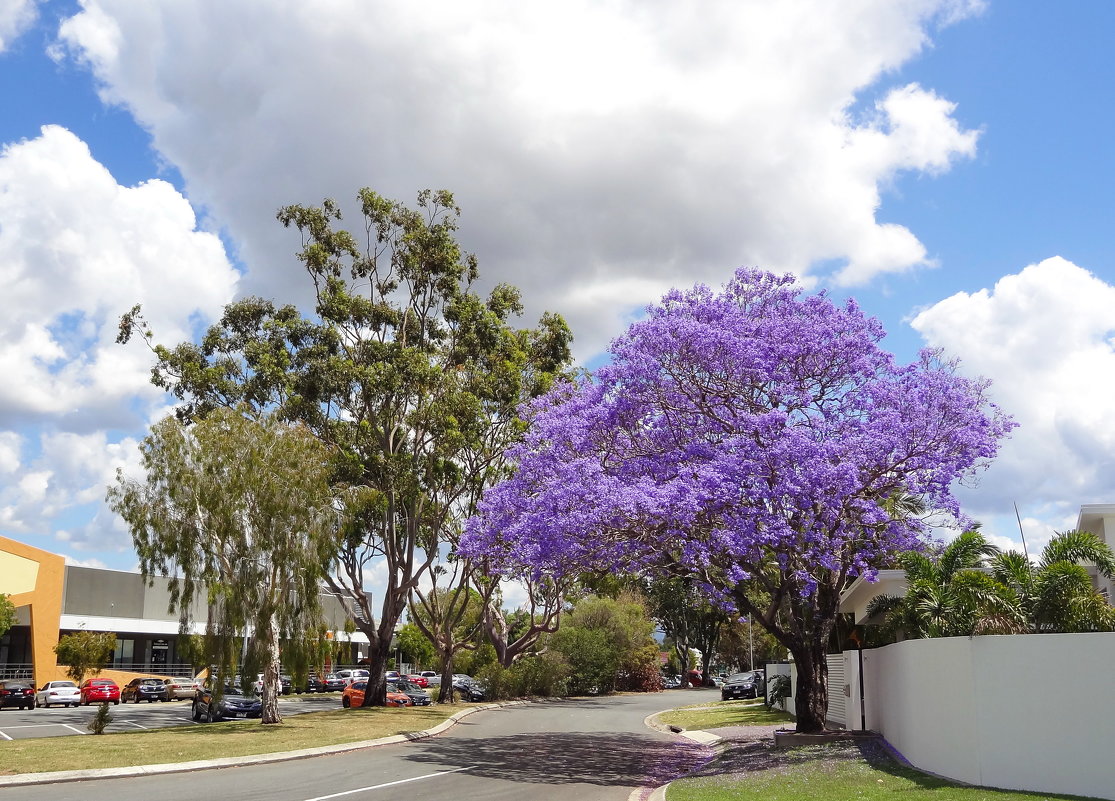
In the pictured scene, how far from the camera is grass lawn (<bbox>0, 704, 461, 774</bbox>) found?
2091cm

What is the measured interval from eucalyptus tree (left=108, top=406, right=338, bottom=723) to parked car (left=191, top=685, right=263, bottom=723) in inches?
232

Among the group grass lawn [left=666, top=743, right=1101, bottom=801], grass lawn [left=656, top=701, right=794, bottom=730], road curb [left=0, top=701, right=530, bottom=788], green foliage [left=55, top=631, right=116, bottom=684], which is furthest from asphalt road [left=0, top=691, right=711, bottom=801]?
green foliage [left=55, top=631, right=116, bottom=684]

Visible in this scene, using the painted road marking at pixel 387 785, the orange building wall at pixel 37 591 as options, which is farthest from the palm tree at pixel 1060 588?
the orange building wall at pixel 37 591

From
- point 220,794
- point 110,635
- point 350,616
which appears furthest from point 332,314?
point 110,635

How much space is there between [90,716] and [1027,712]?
122 ft

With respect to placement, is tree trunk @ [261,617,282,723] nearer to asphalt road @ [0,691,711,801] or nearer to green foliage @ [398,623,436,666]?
asphalt road @ [0,691,711,801]

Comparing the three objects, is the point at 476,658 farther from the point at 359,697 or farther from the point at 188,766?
the point at 188,766

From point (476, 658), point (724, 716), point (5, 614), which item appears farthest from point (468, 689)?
point (5, 614)

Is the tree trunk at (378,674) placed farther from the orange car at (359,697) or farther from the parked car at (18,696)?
the parked car at (18,696)

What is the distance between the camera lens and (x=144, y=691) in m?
51.3

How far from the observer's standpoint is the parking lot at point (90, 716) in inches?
1243

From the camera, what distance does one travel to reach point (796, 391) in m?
22.8

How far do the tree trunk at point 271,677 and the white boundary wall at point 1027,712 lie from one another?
69.4 feet

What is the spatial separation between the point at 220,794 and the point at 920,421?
1655 centimetres
